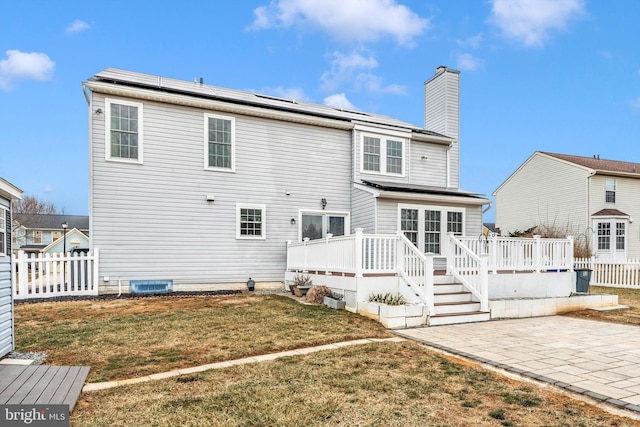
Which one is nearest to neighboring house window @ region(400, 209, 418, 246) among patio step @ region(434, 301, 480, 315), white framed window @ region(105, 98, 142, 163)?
patio step @ region(434, 301, 480, 315)

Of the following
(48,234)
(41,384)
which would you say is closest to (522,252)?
(41,384)

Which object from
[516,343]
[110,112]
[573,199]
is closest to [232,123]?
[110,112]

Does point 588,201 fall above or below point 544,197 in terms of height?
below

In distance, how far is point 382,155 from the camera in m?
14.7

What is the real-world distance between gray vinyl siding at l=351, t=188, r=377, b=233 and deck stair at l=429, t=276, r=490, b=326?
3528 millimetres

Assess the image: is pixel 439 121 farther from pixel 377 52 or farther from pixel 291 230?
pixel 291 230

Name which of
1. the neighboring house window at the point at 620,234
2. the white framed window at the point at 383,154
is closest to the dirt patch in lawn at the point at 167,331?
the white framed window at the point at 383,154

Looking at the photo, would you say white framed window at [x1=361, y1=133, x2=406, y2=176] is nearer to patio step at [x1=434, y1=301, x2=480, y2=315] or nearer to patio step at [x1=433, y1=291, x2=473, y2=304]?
patio step at [x1=433, y1=291, x2=473, y2=304]

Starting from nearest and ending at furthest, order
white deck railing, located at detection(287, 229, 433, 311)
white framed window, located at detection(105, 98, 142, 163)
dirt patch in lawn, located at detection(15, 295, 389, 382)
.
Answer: dirt patch in lawn, located at detection(15, 295, 389, 382)
white deck railing, located at detection(287, 229, 433, 311)
white framed window, located at detection(105, 98, 142, 163)

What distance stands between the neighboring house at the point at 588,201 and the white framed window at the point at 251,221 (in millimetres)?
20703

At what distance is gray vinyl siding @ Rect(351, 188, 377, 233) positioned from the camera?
506 inches

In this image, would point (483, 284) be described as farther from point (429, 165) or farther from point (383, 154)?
point (429, 165)

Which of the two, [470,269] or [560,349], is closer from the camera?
[560,349]

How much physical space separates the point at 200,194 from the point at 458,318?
8510mm
